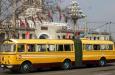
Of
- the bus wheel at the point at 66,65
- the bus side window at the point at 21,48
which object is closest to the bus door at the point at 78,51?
the bus wheel at the point at 66,65

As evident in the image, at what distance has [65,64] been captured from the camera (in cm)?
3384

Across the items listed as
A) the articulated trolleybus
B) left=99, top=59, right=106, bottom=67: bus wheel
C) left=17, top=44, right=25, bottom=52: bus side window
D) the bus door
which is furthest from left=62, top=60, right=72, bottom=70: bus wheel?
left=17, top=44, right=25, bottom=52: bus side window

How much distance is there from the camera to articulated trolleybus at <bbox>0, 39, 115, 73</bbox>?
2980 cm

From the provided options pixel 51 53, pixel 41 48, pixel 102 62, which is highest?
pixel 41 48

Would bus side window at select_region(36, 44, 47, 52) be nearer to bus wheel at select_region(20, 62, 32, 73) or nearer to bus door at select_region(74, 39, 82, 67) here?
bus wheel at select_region(20, 62, 32, 73)

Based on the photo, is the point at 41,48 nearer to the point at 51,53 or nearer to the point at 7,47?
the point at 51,53

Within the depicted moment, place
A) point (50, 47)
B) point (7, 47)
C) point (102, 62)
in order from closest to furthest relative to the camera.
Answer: point (7, 47)
point (50, 47)
point (102, 62)

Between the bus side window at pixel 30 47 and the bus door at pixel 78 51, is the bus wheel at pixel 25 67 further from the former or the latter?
the bus door at pixel 78 51

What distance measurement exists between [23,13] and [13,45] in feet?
8.02

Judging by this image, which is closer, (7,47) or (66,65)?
(7,47)

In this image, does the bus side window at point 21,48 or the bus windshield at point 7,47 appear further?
the bus side window at point 21,48

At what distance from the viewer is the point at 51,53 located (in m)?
32.4

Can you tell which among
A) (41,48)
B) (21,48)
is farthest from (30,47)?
(41,48)

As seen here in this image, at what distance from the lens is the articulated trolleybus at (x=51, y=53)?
2980cm
